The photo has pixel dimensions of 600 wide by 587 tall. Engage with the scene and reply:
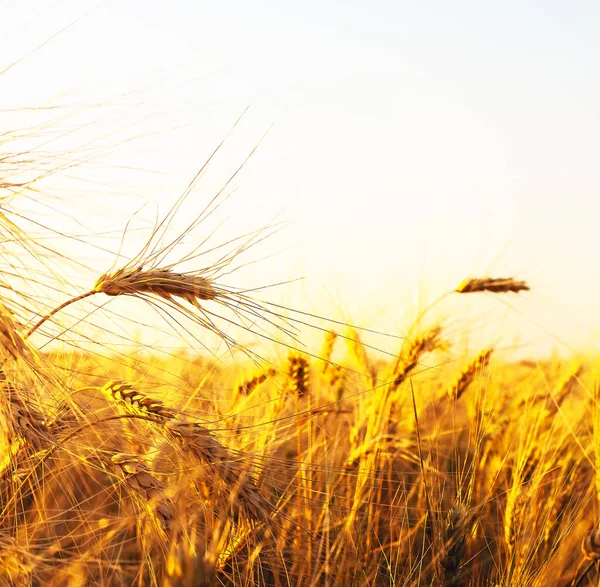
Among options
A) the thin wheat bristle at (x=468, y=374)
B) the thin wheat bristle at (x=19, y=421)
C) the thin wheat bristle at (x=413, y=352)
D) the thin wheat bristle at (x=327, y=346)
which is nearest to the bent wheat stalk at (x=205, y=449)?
the thin wheat bristle at (x=19, y=421)

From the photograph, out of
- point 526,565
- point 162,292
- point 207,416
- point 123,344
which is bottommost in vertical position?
point 526,565

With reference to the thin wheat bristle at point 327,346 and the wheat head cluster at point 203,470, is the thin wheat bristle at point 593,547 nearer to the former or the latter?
the wheat head cluster at point 203,470

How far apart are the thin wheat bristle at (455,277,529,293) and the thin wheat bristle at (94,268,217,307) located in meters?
1.57

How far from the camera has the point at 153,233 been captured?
1682 mm

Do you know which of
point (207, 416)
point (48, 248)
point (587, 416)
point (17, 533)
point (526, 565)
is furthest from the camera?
point (587, 416)

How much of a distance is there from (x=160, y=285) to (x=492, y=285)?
5.78 ft

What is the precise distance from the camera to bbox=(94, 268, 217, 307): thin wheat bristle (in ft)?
5.29

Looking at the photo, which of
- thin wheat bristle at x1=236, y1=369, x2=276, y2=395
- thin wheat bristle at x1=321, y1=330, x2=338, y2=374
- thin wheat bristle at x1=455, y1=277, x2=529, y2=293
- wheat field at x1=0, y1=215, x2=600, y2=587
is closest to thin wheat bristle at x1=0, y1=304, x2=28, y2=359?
wheat field at x1=0, y1=215, x2=600, y2=587

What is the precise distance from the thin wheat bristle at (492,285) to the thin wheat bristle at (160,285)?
1574 mm

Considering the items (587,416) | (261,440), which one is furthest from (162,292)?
(587,416)

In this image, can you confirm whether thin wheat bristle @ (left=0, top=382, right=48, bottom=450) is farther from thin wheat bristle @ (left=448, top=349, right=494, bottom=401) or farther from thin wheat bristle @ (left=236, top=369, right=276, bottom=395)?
thin wheat bristle @ (left=448, top=349, right=494, bottom=401)

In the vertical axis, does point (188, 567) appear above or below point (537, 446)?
above

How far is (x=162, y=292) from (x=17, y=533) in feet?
1.99

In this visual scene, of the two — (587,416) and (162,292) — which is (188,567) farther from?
(587,416)
